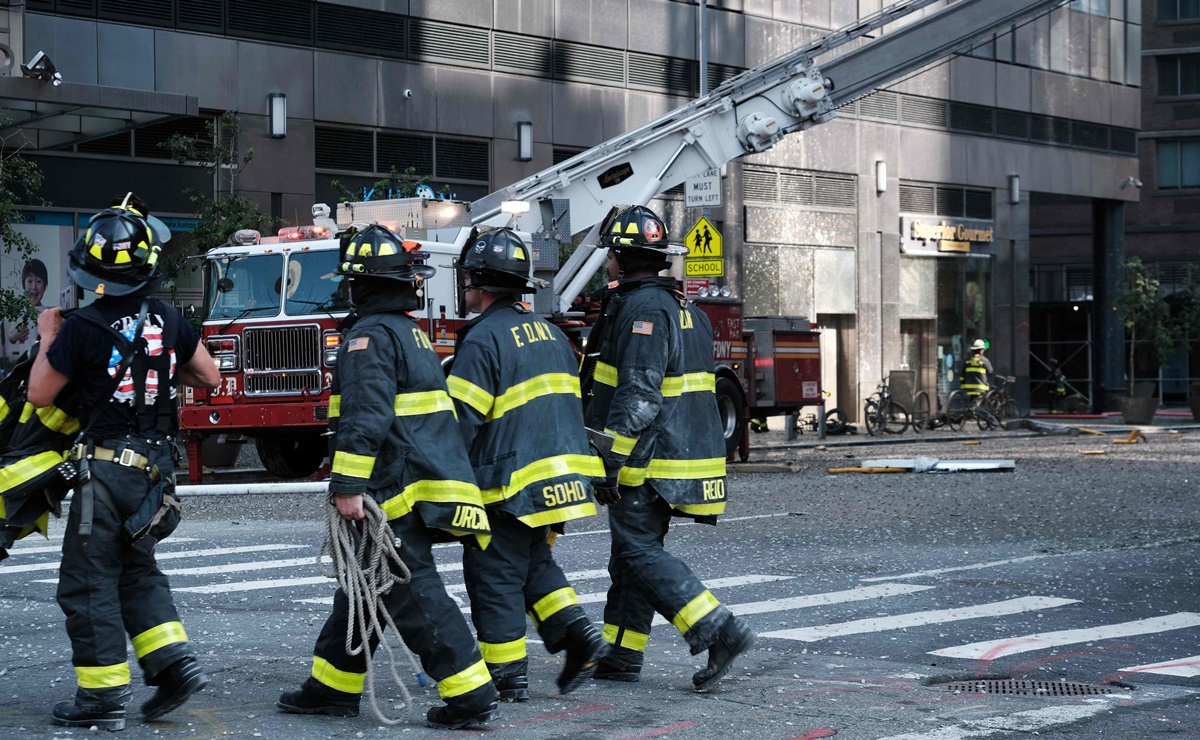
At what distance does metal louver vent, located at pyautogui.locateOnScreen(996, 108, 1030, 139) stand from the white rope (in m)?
36.5

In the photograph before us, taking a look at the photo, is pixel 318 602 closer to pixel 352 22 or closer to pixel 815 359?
pixel 815 359

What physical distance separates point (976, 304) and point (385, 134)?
1825 cm

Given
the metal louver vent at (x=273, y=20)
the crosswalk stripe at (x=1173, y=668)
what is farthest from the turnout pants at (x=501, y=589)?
the metal louver vent at (x=273, y=20)

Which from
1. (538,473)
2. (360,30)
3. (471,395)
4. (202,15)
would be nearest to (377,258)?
(471,395)

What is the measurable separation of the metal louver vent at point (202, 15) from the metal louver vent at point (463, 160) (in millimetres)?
4678

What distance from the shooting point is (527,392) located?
646 centimetres

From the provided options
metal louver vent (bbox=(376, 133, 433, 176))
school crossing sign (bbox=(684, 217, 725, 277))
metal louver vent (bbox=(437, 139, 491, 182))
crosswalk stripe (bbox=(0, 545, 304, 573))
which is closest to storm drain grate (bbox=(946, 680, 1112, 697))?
crosswalk stripe (bbox=(0, 545, 304, 573))

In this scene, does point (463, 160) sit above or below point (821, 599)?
above

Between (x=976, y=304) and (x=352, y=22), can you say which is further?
(x=976, y=304)

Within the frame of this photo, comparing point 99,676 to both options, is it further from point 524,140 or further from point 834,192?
point 834,192

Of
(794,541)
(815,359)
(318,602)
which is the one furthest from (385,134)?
(318,602)

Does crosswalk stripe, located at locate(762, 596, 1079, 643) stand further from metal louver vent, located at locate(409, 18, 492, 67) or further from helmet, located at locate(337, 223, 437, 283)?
metal louver vent, located at locate(409, 18, 492, 67)

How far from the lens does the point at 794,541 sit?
12781mm

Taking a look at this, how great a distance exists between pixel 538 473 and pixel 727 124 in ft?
53.0
